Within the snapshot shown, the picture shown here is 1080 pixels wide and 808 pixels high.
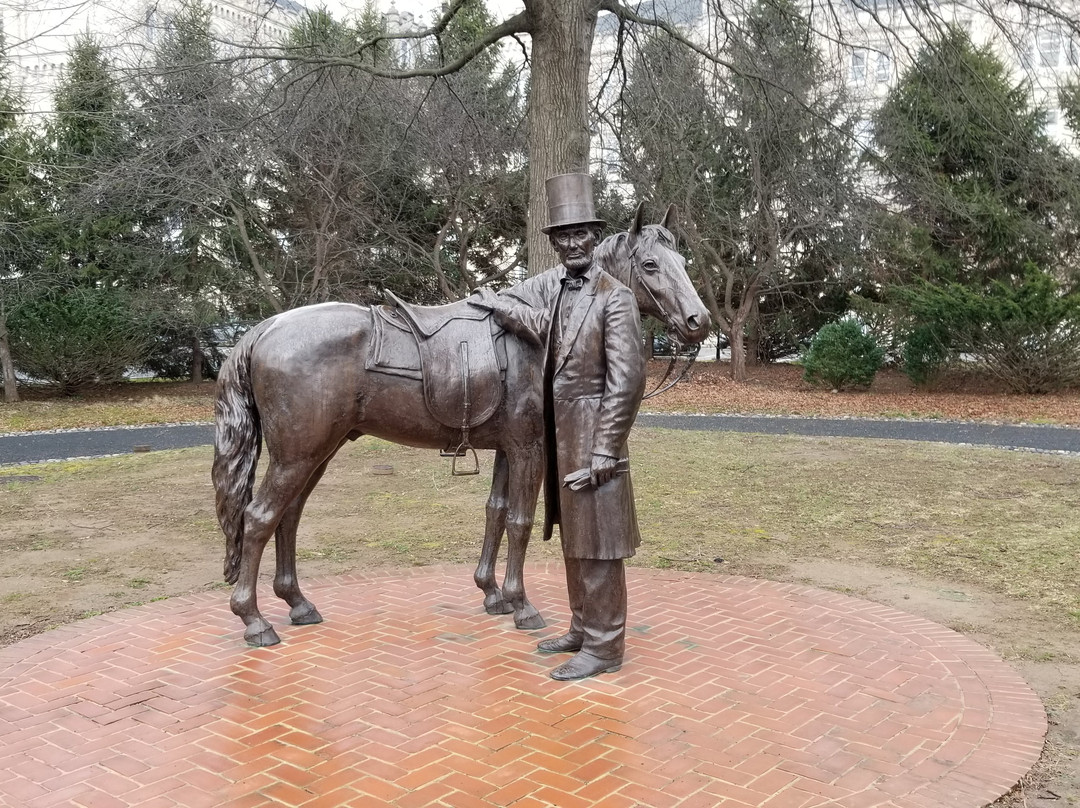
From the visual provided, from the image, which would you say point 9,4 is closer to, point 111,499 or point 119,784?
point 111,499

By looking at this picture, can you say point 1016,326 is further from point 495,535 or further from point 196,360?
point 196,360

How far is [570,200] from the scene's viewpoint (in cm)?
447

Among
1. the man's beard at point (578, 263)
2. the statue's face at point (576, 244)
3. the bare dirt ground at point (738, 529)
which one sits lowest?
the bare dirt ground at point (738, 529)

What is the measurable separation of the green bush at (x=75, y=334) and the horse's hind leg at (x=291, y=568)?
15.3m

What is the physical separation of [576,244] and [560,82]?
467 centimetres

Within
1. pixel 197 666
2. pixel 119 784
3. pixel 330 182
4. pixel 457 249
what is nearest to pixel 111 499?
pixel 197 666

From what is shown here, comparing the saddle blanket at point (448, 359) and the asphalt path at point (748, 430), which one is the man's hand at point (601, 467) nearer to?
the saddle blanket at point (448, 359)

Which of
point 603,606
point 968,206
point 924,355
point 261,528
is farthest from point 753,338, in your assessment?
point 261,528

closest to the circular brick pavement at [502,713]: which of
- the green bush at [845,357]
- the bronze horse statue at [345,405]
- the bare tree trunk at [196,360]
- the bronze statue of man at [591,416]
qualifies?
the bronze statue of man at [591,416]

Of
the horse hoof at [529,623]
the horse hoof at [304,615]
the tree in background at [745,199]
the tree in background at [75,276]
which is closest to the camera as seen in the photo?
the horse hoof at [529,623]

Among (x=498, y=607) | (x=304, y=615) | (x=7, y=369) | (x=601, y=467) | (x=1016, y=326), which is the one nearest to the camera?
(x=601, y=467)

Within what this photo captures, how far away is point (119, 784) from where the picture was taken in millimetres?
3426

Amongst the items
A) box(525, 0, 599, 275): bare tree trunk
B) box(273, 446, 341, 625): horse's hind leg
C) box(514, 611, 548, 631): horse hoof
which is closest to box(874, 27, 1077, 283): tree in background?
box(525, 0, 599, 275): bare tree trunk

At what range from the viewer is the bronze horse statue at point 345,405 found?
477 cm
